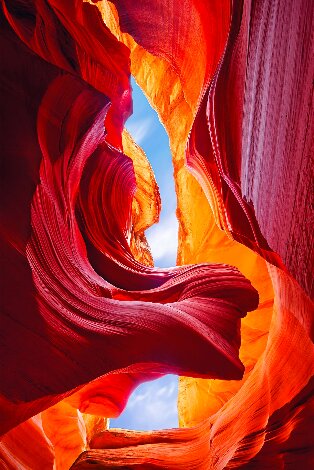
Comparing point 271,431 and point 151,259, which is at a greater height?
point 151,259

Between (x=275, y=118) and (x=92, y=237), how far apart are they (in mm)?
2941

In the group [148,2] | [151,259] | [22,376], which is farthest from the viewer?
[151,259]

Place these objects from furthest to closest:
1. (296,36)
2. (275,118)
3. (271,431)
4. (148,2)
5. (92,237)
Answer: (148,2), (92,237), (271,431), (275,118), (296,36)

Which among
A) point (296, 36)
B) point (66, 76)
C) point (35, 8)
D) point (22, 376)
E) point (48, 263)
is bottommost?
point (22, 376)

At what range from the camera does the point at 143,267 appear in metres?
5.33

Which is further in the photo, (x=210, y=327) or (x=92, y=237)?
(x=92, y=237)

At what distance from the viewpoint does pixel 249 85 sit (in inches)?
120

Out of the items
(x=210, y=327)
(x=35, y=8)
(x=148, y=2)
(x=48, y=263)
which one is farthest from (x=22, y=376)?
(x=148, y=2)

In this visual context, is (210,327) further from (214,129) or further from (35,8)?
(35,8)

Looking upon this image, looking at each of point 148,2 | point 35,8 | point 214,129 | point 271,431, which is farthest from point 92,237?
point 148,2

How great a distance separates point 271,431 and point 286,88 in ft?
7.63

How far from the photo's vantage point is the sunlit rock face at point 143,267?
262 centimetres

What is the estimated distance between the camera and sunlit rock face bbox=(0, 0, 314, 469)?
262 cm

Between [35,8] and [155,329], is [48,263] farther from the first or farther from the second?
[35,8]
